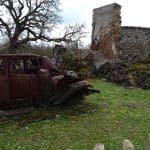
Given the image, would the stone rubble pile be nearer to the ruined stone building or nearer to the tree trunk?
the ruined stone building

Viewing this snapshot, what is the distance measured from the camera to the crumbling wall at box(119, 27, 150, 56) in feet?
81.6

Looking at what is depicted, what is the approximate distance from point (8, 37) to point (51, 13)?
168 inches

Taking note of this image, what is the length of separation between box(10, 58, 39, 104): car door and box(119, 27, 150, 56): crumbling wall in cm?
1257

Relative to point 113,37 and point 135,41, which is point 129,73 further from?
point 135,41

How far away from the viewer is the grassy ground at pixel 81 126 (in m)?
8.98

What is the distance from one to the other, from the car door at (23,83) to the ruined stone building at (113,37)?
1057 centimetres

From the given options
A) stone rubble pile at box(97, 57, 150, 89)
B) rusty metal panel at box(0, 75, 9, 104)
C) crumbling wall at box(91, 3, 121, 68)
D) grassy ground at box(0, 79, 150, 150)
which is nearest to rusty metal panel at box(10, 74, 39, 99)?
rusty metal panel at box(0, 75, 9, 104)

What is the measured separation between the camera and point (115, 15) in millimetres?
24234

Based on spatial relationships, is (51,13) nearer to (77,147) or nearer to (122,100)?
(122,100)

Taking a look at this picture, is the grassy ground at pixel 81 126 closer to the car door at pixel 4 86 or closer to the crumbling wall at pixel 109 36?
the car door at pixel 4 86

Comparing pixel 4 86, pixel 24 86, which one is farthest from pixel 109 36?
pixel 4 86

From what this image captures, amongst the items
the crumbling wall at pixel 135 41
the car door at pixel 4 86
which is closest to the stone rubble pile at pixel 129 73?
the crumbling wall at pixel 135 41

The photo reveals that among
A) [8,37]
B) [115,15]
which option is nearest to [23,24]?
[8,37]

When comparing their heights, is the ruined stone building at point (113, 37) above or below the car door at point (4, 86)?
above
